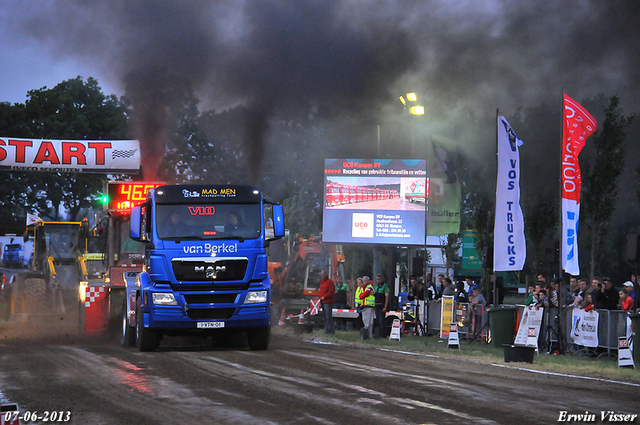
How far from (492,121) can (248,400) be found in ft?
82.5

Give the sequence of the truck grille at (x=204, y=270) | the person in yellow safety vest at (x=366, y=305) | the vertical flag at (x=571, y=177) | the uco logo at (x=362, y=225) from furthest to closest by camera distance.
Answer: the uco logo at (x=362, y=225) → the person in yellow safety vest at (x=366, y=305) → the vertical flag at (x=571, y=177) → the truck grille at (x=204, y=270)

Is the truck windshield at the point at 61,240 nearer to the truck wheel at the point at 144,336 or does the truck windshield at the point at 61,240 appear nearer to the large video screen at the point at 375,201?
the large video screen at the point at 375,201

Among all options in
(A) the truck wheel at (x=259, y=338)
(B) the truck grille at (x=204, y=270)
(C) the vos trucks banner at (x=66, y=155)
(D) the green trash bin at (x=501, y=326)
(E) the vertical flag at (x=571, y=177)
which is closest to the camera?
(B) the truck grille at (x=204, y=270)

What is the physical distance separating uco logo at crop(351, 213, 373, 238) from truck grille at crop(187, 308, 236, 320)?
11.4 m

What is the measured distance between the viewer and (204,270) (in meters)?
14.7

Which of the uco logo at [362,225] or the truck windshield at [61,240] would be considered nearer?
the truck windshield at [61,240]

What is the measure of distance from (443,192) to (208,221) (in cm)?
1242

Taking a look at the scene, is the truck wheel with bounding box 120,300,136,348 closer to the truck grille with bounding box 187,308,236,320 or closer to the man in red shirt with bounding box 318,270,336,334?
the truck grille with bounding box 187,308,236,320

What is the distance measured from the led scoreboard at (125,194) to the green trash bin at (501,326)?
8.01 m

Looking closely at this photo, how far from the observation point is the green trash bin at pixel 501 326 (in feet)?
61.0

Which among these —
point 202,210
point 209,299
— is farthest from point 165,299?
point 202,210

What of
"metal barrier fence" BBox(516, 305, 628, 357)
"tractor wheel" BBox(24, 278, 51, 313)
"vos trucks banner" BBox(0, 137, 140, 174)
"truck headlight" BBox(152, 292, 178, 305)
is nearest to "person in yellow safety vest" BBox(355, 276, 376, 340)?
"metal barrier fence" BBox(516, 305, 628, 357)

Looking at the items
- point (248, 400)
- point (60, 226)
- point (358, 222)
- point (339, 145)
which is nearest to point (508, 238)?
point (358, 222)

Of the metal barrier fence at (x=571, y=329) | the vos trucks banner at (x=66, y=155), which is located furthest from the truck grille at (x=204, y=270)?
the vos trucks banner at (x=66, y=155)
